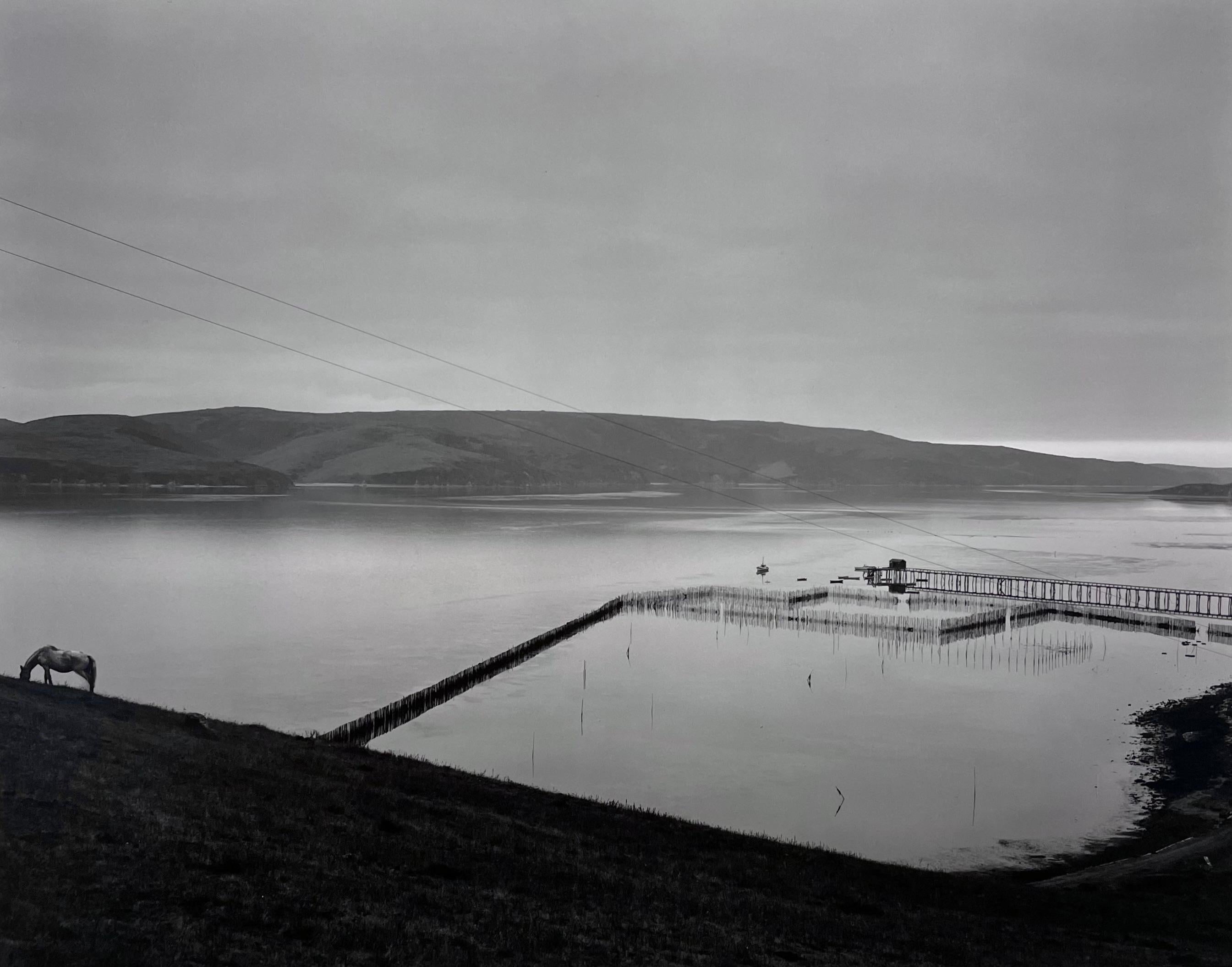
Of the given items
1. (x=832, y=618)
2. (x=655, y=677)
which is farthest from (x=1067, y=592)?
(x=655, y=677)

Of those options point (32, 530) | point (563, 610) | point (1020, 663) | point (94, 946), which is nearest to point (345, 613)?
point (563, 610)

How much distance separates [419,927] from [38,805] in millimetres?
5629

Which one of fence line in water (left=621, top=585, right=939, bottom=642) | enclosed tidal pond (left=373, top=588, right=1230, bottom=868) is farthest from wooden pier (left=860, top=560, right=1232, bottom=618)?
fence line in water (left=621, top=585, right=939, bottom=642)

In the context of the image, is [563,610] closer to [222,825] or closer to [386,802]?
[386,802]

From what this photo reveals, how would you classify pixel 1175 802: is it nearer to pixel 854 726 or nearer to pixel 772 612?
pixel 854 726

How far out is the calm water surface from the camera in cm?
2577

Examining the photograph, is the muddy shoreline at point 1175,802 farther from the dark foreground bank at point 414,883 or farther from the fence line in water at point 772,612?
the fence line in water at point 772,612

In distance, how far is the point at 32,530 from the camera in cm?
9550

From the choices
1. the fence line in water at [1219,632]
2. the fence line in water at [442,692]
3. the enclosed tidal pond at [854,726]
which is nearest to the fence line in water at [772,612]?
the enclosed tidal pond at [854,726]

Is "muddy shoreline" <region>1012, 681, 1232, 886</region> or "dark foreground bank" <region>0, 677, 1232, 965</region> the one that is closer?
"dark foreground bank" <region>0, 677, 1232, 965</region>

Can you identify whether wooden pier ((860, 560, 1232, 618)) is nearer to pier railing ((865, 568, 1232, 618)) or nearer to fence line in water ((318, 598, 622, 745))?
pier railing ((865, 568, 1232, 618))

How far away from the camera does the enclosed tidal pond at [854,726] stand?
24.2 metres

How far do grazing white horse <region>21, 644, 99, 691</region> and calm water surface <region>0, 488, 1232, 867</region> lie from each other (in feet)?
27.0

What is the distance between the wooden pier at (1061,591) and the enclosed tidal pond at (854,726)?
4.81 m
